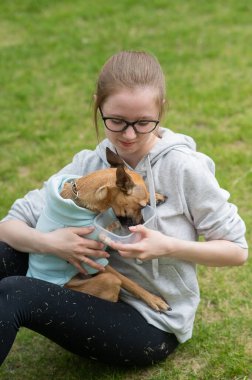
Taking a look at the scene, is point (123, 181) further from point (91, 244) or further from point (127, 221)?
point (91, 244)

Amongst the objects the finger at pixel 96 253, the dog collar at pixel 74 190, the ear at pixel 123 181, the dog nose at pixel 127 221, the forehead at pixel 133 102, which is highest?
the forehead at pixel 133 102

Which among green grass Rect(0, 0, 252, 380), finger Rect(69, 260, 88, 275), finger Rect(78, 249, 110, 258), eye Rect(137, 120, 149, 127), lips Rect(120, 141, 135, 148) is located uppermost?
eye Rect(137, 120, 149, 127)

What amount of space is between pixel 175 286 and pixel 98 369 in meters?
0.70

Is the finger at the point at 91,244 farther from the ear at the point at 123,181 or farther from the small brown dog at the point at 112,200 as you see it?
the ear at the point at 123,181

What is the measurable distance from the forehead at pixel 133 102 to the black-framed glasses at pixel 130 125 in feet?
0.11

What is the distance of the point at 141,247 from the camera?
10.5 feet

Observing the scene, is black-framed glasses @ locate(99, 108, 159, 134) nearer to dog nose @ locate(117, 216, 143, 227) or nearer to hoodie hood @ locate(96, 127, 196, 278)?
hoodie hood @ locate(96, 127, 196, 278)

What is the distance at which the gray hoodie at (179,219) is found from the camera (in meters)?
3.36

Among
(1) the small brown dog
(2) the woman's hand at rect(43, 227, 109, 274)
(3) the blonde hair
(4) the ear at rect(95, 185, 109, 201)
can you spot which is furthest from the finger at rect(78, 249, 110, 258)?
(3) the blonde hair

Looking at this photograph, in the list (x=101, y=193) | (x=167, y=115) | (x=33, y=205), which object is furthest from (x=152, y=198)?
(x=167, y=115)

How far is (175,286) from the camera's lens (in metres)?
3.56

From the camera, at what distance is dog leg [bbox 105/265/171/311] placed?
3.54 metres

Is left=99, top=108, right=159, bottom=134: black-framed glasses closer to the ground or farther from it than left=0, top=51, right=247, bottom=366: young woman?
farther from it

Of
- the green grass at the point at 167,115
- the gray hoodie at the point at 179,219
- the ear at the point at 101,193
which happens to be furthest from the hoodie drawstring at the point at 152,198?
the green grass at the point at 167,115
